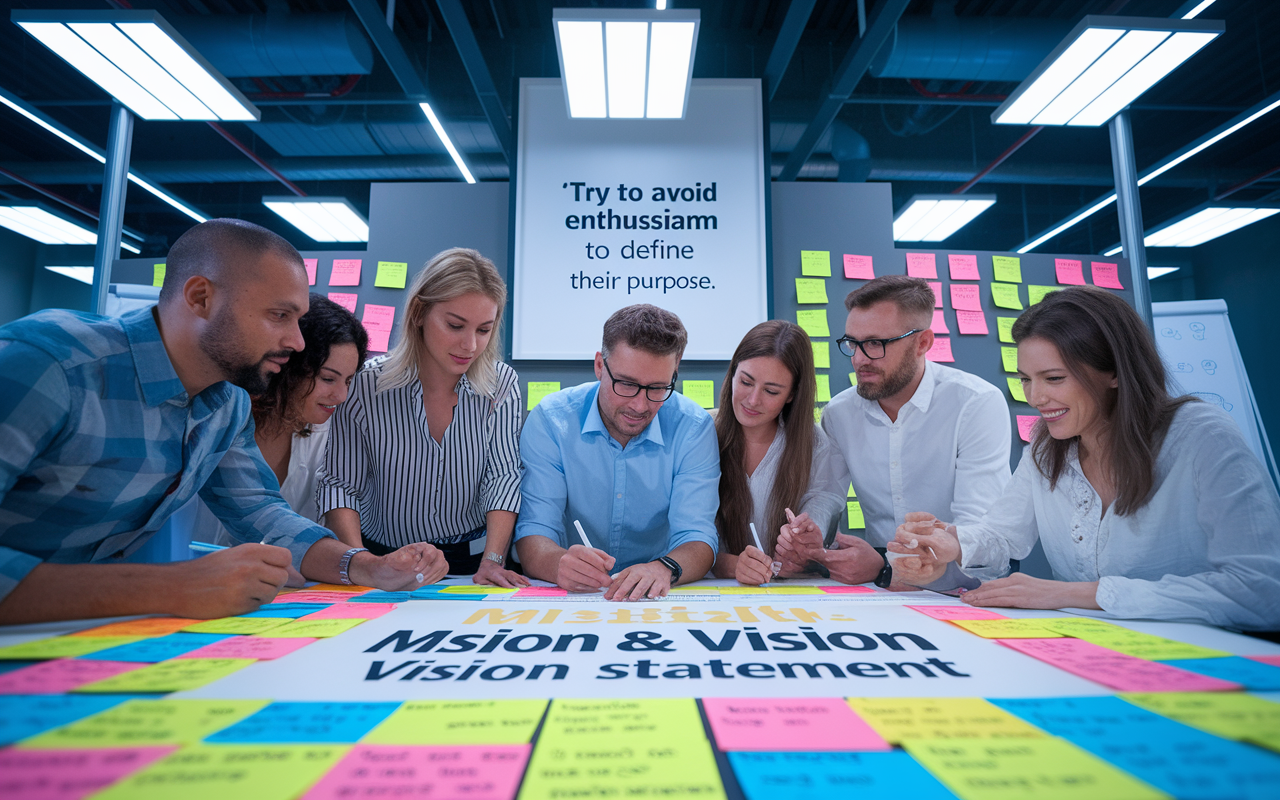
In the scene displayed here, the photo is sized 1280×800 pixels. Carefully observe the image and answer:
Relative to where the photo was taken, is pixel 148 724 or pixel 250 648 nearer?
pixel 148 724

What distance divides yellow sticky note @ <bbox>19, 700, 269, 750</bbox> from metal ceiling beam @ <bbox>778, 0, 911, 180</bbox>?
10.9 feet

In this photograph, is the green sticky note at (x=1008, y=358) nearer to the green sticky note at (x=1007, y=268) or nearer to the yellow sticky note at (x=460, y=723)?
the green sticky note at (x=1007, y=268)

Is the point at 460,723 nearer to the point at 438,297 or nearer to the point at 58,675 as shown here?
the point at 58,675

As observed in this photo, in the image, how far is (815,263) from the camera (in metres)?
2.93

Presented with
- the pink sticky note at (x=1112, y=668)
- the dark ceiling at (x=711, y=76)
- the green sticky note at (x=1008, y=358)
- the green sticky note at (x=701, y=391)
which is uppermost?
the dark ceiling at (x=711, y=76)

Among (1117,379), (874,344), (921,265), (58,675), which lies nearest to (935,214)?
(921,265)

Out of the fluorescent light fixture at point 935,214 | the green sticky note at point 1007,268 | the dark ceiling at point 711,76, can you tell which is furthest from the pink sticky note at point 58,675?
the fluorescent light fixture at point 935,214

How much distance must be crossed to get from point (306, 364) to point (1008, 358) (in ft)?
10.0

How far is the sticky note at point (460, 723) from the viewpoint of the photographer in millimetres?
520

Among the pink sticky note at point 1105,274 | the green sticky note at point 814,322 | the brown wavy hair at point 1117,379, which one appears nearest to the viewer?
the brown wavy hair at point 1117,379

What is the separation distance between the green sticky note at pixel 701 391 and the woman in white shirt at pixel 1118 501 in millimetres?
1491

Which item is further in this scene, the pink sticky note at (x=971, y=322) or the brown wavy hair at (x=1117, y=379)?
the pink sticky note at (x=971, y=322)

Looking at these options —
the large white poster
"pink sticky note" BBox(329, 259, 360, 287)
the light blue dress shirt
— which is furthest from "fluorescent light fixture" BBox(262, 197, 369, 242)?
the light blue dress shirt

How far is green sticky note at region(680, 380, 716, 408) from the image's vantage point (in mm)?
2789
